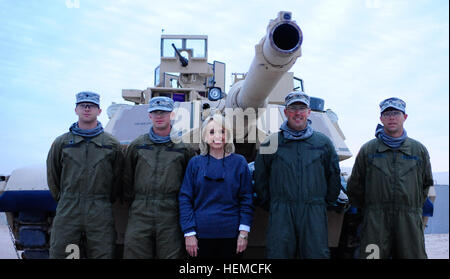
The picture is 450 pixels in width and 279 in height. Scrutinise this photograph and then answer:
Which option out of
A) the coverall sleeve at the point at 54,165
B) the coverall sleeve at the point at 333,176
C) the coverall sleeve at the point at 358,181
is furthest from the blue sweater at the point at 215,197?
the coverall sleeve at the point at 54,165

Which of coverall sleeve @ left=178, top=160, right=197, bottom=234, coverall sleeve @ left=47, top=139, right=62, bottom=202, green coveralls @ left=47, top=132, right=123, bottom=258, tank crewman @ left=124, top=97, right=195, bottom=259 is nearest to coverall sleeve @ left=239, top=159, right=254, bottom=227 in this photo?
coverall sleeve @ left=178, top=160, right=197, bottom=234

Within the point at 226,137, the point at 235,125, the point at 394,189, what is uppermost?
the point at 235,125

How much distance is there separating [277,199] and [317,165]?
0.46 metres

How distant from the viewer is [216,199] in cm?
359

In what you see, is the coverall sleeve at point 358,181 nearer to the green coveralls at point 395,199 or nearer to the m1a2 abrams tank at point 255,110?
the green coveralls at point 395,199

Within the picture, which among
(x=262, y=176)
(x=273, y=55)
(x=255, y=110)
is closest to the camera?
(x=273, y=55)

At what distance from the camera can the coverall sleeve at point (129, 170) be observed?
4055 millimetres

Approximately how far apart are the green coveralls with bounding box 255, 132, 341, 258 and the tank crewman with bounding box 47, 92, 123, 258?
1417mm

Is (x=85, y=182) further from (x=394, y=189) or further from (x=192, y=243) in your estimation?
(x=394, y=189)

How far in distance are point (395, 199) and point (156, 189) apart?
2135mm

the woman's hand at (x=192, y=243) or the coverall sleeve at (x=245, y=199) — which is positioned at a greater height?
the coverall sleeve at (x=245, y=199)

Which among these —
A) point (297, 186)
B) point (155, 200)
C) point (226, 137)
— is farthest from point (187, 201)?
point (297, 186)

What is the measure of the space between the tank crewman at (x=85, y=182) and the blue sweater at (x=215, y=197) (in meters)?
0.80
